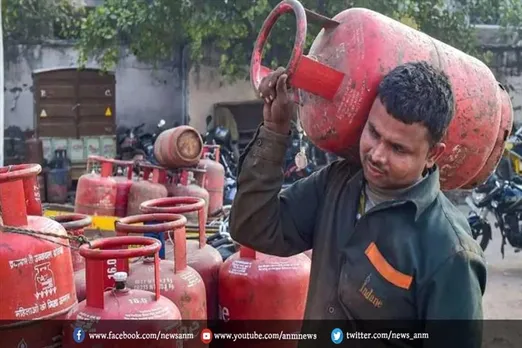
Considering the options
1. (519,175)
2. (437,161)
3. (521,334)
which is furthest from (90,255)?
(519,175)

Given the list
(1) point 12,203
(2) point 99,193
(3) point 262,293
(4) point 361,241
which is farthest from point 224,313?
(2) point 99,193

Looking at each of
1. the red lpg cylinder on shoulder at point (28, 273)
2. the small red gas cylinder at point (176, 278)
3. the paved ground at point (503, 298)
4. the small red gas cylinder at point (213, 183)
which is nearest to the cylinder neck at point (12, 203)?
the red lpg cylinder on shoulder at point (28, 273)

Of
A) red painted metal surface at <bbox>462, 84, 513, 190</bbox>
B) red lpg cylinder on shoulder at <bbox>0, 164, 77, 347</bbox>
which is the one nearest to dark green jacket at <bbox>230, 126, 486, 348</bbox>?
red painted metal surface at <bbox>462, 84, 513, 190</bbox>

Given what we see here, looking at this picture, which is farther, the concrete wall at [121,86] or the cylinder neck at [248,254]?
the concrete wall at [121,86]

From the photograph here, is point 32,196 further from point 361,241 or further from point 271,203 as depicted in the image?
point 361,241

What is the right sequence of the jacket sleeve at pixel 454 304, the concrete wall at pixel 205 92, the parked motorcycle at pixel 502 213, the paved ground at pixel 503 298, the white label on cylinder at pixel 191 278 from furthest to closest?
1. the concrete wall at pixel 205 92
2. the parked motorcycle at pixel 502 213
3. the paved ground at pixel 503 298
4. the white label on cylinder at pixel 191 278
5. the jacket sleeve at pixel 454 304

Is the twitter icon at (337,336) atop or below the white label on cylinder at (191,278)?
atop

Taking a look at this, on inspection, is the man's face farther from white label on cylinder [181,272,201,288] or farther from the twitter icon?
white label on cylinder [181,272,201,288]

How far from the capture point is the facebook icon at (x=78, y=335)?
2.46 meters

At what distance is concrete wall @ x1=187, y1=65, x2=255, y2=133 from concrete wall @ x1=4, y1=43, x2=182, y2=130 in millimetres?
821

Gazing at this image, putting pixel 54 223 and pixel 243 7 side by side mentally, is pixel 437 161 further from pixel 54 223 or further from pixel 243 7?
pixel 243 7

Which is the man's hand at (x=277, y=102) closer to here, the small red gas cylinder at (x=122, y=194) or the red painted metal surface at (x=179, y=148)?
the red painted metal surface at (x=179, y=148)

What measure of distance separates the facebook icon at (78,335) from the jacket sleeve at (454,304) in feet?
4.32

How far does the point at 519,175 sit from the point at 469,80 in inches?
243
